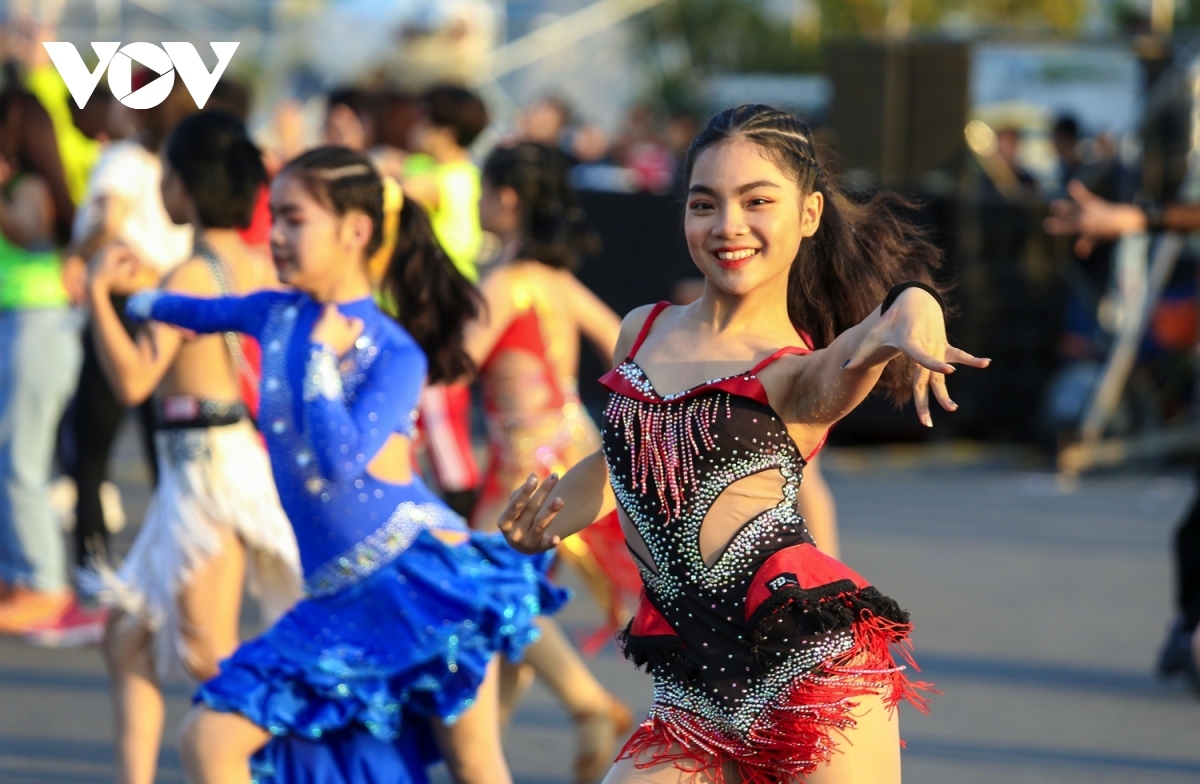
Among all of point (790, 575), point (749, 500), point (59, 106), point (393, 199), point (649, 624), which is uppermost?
point (59, 106)

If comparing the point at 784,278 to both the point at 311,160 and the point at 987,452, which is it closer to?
the point at 311,160

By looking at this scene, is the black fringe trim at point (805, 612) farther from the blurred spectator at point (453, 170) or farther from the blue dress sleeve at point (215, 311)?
the blurred spectator at point (453, 170)

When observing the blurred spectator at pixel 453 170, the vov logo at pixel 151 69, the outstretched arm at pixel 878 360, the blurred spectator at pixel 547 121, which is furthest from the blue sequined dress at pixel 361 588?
the blurred spectator at pixel 547 121

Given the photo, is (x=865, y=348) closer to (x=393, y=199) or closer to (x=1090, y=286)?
(x=393, y=199)

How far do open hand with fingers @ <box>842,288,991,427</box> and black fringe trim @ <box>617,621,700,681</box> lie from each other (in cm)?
60

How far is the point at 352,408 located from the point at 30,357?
370 centimetres

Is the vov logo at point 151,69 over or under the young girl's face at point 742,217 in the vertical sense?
over

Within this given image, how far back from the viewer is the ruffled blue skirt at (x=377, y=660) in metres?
3.54

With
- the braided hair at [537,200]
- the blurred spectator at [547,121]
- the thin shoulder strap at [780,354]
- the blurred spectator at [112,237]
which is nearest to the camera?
the thin shoulder strap at [780,354]

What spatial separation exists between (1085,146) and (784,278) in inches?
414

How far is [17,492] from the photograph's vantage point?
682 cm

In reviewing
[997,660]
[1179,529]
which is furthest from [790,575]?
[997,660]

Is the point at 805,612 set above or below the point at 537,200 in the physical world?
below

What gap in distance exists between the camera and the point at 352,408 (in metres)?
3.72
